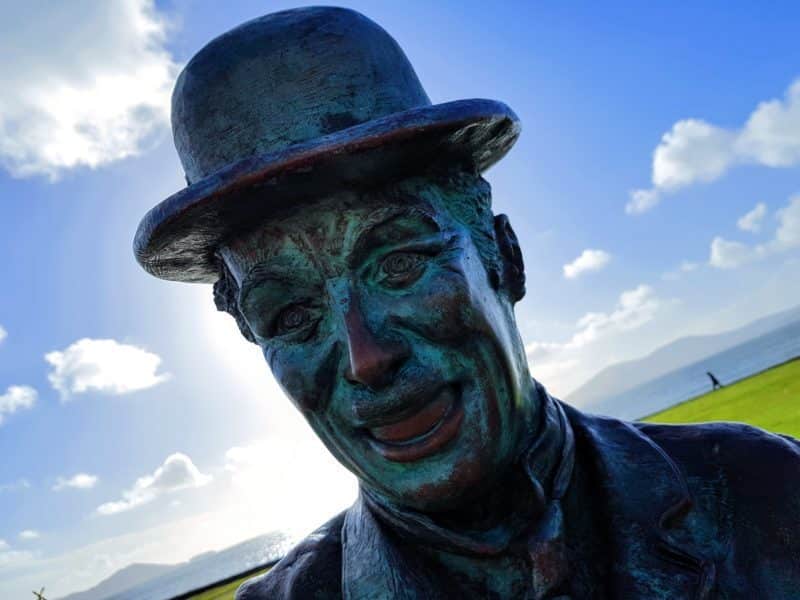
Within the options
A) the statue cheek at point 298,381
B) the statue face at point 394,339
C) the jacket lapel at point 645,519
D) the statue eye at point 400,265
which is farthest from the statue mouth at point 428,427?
the jacket lapel at point 645,519

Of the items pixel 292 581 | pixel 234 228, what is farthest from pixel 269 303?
pixel 292 581

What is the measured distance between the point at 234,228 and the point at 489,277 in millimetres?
906

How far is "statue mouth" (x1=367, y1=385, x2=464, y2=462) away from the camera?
7.11ft

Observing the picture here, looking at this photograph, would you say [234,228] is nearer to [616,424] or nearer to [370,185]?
[370,185]

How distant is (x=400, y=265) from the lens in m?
2.23

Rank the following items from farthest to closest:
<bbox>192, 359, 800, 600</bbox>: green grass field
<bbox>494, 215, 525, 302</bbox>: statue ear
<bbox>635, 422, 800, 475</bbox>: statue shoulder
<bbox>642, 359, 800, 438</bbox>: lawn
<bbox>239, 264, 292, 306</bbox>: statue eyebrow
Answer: <bbox>192, 359, 800, 600</bbox>: green grass field < <bbox>642, 359, 800, 438</bbox>: lawn < <bbox>494, 215, 525, 302</bbox>: statue ear < <bbox>635, 422, 800, 475</bbox>: statue shoulder < <bbox>239, 264, 292, 306</bbox>: statue eyebrow

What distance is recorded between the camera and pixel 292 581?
8.77 feet

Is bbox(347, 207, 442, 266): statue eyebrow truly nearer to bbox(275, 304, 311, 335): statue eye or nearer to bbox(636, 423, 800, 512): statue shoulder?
bbox(275, 304, 311, 335): statue eye

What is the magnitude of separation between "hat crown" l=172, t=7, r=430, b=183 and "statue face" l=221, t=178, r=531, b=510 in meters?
0.31

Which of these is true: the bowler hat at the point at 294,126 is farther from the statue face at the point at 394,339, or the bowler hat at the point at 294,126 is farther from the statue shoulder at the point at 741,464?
the statue shoulder at the point at 741,464

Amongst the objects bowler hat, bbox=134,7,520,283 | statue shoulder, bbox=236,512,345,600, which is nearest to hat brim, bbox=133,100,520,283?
bowler hat, bbox=134,7,520,283

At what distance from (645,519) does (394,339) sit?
1.06 metres

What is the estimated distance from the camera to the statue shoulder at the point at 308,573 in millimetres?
2627

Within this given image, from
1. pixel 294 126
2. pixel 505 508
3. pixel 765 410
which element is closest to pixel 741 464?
pixel 505 508
